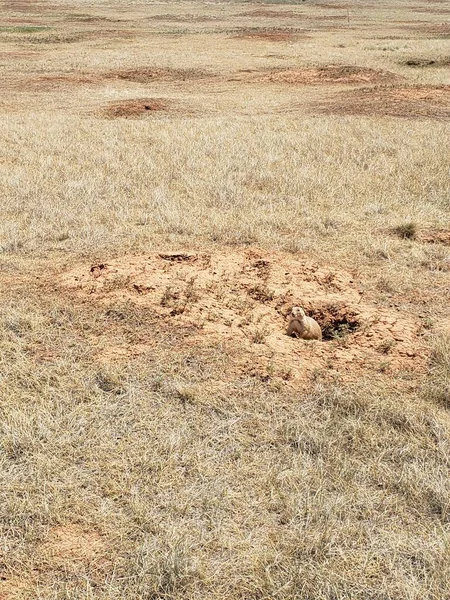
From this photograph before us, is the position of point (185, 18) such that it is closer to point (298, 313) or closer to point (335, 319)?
point (335, 319)

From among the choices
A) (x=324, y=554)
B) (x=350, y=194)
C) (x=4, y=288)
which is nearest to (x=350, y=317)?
(x=324, y=554)

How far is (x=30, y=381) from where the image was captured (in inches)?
186

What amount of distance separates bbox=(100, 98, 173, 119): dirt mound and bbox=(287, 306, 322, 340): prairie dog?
12080 millimetres

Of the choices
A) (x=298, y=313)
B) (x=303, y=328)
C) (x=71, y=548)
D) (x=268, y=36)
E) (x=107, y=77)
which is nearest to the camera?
(x=71, y=548)

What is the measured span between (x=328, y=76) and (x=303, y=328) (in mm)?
20287

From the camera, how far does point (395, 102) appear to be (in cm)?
1739

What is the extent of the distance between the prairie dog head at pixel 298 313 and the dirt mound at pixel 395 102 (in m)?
12.0

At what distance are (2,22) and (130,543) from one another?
171ft

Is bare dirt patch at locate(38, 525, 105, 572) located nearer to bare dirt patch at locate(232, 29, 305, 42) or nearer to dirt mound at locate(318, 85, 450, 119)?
dirt mound at locate(318, 85, 450, 119)

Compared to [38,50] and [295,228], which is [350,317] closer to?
[295,228]

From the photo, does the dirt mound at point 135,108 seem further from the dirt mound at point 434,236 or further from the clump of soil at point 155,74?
the dirt mound at point 434,236

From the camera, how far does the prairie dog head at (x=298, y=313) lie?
5559mm

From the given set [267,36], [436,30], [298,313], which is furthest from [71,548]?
[436,30]

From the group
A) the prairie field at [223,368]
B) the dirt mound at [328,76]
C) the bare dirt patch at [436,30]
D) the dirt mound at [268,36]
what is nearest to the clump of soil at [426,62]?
the dirt mound at [328,76]
